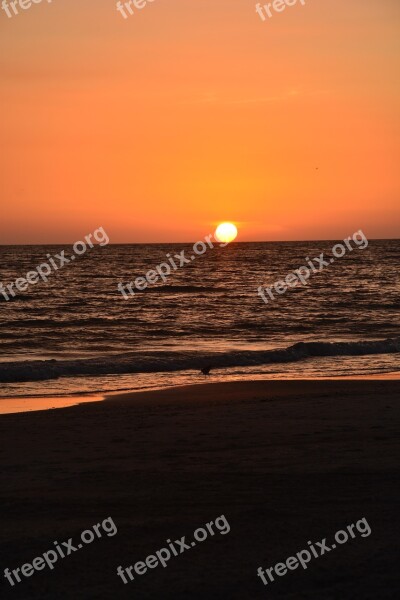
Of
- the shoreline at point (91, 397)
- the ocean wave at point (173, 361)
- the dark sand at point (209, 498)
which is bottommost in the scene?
the dark sand at point (209, 498)

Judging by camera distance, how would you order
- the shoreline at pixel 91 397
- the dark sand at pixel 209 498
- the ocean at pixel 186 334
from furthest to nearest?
1. the ocean at pixel 186 334
2. the shoreline at pixel 91 397
3. the dark sand at pixel 209 498

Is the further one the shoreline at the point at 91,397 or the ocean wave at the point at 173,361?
the ocean wave at the point at 173,361

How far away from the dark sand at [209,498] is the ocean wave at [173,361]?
9535mm

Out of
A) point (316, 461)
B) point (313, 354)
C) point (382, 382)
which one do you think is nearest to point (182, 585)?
point (316, 461)

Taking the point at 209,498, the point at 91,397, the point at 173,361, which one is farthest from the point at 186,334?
the point at 209,498

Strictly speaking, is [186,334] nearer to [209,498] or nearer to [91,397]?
[91,397]

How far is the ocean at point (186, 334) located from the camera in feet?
70.6

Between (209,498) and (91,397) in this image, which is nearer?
(209,498)

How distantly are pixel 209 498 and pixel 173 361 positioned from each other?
16.9 metres

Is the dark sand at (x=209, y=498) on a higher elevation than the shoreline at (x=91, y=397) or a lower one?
lower

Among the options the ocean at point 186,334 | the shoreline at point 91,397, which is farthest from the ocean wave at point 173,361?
the shoreline at point 91,397

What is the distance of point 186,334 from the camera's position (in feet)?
108

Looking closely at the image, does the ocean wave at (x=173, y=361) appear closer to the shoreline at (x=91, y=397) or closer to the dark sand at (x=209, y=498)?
the shoreline at (x=91, y=397)

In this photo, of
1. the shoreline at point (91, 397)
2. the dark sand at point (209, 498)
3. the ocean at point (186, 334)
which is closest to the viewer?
the dark sand at point (209, 498)
